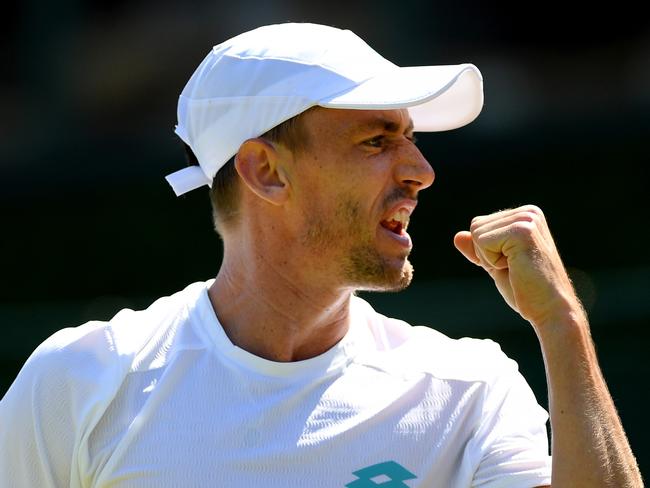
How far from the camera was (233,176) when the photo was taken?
305 cm

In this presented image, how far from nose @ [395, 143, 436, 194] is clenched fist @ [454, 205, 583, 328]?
0.56 ft

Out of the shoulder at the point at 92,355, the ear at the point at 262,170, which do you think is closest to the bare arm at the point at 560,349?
the ear at the point at 262,170

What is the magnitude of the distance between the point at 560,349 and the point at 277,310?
65cm

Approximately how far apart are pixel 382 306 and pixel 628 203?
152 cm

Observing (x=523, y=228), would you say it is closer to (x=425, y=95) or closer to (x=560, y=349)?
(x=560, y=349)

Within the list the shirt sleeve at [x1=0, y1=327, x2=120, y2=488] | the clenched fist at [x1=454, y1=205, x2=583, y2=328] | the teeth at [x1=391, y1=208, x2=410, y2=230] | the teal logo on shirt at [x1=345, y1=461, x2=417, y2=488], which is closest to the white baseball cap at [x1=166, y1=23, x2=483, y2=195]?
the teeth at [x1=391, y1=208, x2=410, y2=230]

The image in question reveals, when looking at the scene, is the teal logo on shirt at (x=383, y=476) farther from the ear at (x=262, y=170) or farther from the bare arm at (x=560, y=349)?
the ear at (x=262, y=170)

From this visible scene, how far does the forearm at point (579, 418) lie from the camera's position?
2.54 metres

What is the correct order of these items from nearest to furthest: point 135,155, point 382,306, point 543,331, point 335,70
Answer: point 543,331 → point 335,70 → point 382,306 → point 135,155

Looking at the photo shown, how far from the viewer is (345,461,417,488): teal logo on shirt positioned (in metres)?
2.66

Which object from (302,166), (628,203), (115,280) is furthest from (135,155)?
(302,166)

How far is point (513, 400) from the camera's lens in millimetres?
2793

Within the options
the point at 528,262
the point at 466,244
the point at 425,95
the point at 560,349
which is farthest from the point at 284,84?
the point at 560,349

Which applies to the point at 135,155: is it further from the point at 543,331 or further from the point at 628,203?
the point at 543,331
